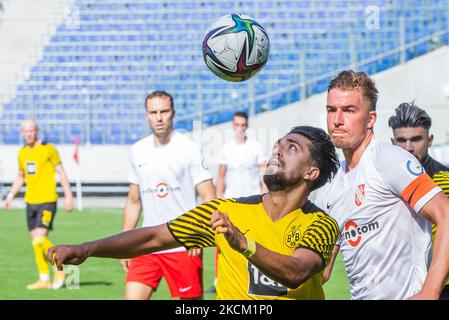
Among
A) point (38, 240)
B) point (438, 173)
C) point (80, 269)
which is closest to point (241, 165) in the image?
point (80, 269)

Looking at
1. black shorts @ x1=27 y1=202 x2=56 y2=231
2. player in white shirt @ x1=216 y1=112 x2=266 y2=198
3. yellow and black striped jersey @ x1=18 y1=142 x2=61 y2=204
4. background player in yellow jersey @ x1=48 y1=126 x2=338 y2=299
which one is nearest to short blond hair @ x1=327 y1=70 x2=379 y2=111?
background player in yellow jersey @ x1=48 y1=126 x2=338 y2=299

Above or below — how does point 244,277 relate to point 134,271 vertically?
above

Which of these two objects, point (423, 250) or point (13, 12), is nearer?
point (423, 250)

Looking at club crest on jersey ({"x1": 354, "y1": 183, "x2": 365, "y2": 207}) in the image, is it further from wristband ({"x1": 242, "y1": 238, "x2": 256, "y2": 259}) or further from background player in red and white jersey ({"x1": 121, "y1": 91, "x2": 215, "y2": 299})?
background player in red and white jersey ({"x1": 121, "y1": 91, "x2": 215, "y2": 299})

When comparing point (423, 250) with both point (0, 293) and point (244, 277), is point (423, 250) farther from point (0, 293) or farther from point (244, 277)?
point (0, 293)

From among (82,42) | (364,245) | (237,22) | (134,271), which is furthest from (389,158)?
(82,42)

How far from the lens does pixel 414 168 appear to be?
430 centimetres

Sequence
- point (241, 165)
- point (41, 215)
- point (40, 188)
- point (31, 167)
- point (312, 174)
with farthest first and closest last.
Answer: point (241, 165) < point (31, 167) < point (40, 188) < point (41, 215) < point (312, 174)

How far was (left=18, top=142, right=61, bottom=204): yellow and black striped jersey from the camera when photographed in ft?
38.3

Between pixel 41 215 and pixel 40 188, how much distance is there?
415 mm

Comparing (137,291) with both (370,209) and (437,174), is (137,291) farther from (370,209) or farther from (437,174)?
(370,209)

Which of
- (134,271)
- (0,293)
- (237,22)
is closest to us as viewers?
(237,22)
